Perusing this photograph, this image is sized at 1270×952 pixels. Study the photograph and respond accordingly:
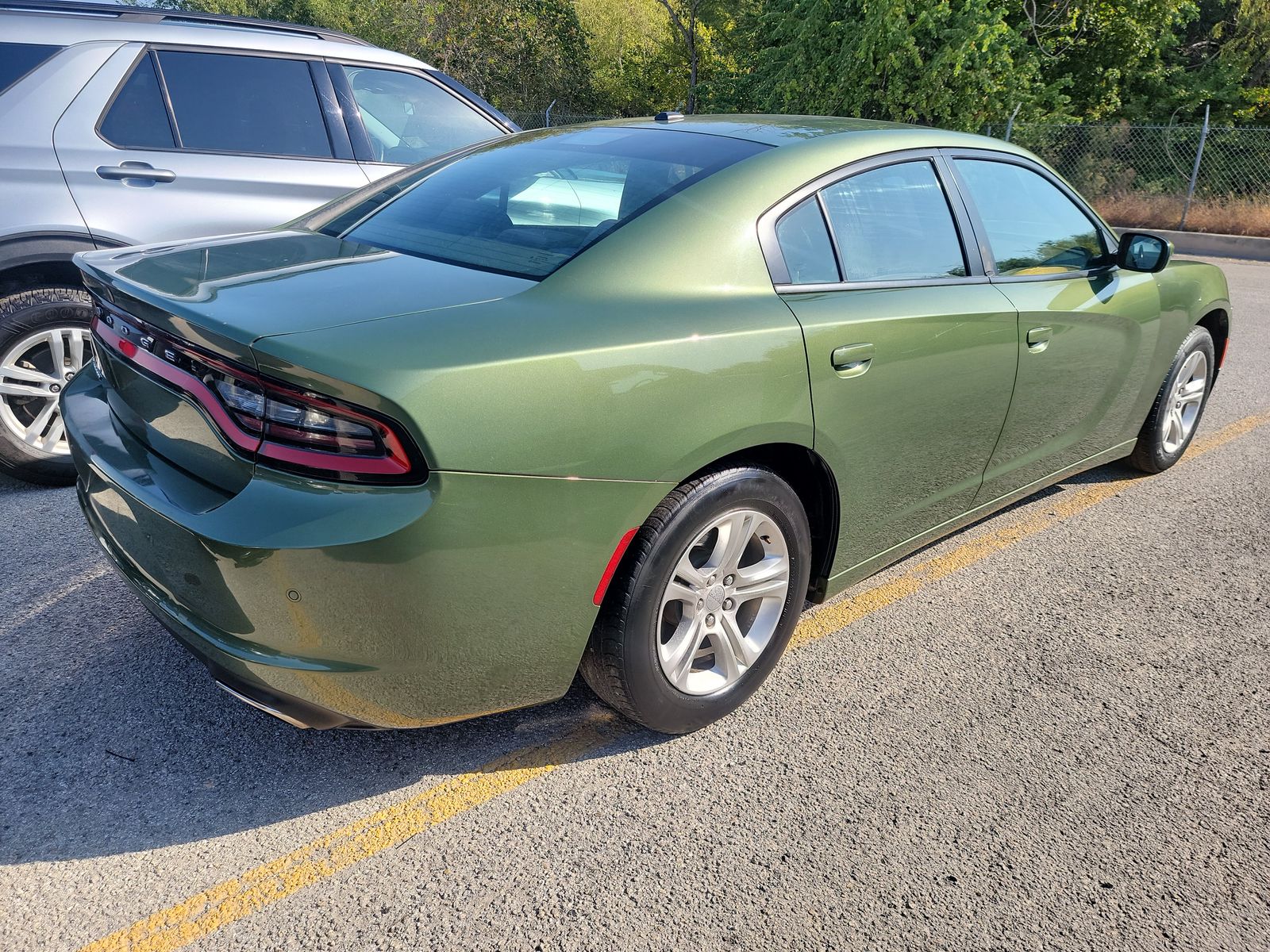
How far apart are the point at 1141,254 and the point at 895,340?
168cm

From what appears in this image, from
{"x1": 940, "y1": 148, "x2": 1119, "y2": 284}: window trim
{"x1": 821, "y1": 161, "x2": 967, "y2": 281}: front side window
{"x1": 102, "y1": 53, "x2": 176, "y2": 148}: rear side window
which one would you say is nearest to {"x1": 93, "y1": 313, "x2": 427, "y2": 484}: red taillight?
{"x1": 821, "y1": 161, "x2": 967, "y2": 281}: front side window

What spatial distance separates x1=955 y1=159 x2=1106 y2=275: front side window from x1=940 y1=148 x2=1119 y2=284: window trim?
14mm

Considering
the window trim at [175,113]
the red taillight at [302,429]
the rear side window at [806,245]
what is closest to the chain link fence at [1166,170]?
the window trim at [175,113]

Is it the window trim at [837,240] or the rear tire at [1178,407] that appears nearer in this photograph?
the window trim at [837,240]

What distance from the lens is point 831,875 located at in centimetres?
220

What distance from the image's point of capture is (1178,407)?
466 centimetres

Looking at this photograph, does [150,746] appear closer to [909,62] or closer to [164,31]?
[164,31]

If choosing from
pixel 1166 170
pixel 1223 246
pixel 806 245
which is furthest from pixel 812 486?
pixel 1166 170

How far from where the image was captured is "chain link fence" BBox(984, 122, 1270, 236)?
15672mm

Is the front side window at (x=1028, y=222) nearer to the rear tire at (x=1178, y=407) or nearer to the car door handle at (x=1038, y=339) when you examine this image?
the car door handle at (x=1038, y=339)

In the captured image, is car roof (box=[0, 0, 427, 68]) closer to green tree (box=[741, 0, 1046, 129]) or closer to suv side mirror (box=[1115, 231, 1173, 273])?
suv side mirror (box=[1115, 231, 1173, 273])

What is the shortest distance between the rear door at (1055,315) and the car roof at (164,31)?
3.21 metres

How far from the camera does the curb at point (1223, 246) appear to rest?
1445 cm

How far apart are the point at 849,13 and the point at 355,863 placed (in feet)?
68.5
